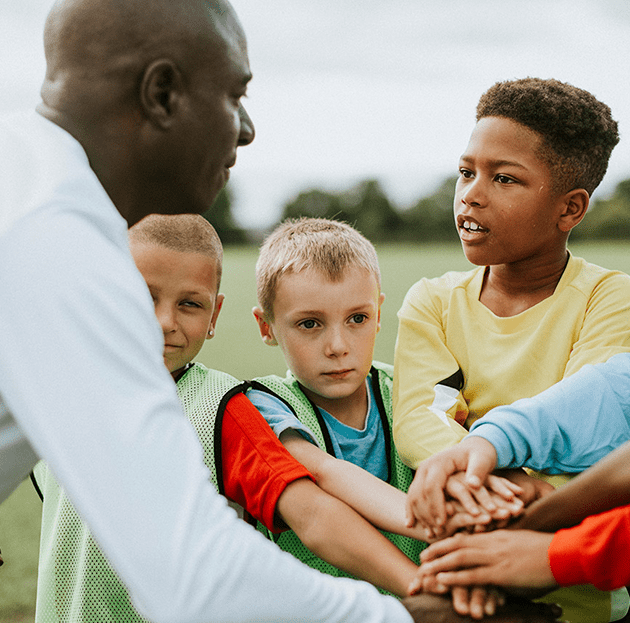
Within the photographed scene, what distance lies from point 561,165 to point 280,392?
3.25 ft

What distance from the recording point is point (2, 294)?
34.1 inches

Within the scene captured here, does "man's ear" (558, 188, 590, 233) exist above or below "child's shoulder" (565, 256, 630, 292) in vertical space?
above

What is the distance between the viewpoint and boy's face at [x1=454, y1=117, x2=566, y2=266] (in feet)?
6.08

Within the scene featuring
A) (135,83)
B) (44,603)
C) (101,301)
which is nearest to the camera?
(101,301)

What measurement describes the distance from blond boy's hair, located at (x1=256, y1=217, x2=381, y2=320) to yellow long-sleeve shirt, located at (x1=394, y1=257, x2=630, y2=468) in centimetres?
23

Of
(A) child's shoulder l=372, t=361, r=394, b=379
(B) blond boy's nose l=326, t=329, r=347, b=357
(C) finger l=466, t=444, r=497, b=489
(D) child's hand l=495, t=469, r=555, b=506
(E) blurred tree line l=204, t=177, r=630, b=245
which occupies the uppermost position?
(B) blond boy's nose l=326, t=329, r=347, b=357

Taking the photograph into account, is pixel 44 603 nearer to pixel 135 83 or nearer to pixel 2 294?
pixel 2 294

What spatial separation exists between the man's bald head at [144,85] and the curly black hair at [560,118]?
0.94 m

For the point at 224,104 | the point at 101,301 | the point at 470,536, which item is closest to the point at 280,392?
the point at 470,536

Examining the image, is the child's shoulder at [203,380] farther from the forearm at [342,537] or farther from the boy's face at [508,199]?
the boy's face at [508,199]

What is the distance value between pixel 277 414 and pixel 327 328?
0.29 m

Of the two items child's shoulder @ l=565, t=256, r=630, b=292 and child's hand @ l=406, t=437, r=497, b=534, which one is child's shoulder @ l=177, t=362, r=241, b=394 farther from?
child's shoulder @ l=565, t=256, r=630, b=292

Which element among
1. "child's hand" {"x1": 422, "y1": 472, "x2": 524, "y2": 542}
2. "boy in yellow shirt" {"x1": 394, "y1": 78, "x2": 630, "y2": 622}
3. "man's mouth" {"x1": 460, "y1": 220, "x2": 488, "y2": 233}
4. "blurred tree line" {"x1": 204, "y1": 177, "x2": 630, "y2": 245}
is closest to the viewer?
"child's hand" {"x1": 422, "y1": 472, "x2": 524, "y2": 542}

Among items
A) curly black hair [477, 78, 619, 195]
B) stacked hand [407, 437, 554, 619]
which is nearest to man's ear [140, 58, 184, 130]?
stacked hand [407, 437, 554, 619]
